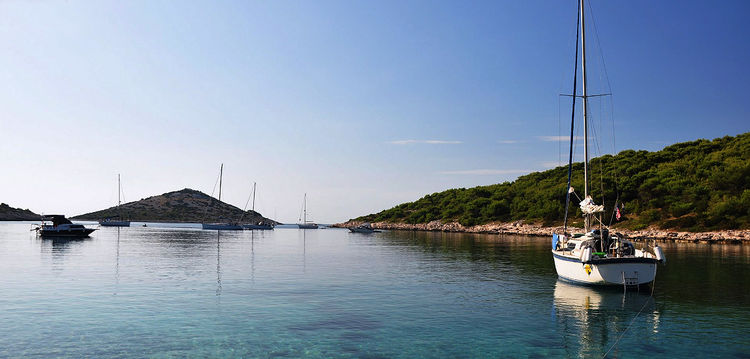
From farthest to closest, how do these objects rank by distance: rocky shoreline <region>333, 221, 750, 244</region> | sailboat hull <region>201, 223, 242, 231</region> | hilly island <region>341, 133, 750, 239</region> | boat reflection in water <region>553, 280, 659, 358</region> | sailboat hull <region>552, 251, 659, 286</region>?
sailboat hull <region>201, 223, 242, 231</region> < hilly island <region>341, 133, 750, 239</region> < rocky shoreline <region>333, 221, 750, 244</region> < sailboat hull <region>552, 251, 659, 286</region> < boat reflection in water <region>553, 280, 659, 358</region>

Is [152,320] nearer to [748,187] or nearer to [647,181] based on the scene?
[748,187]

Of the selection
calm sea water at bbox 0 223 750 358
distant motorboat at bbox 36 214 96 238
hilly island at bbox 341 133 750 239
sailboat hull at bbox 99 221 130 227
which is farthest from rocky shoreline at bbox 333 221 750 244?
sailboat hull at bbox 99 221 130 227

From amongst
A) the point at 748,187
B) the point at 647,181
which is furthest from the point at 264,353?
the point at 647,181

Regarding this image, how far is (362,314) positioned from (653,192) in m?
98.4

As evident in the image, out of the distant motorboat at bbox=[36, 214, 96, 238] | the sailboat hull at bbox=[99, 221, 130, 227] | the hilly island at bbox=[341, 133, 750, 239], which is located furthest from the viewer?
the sailboat hull at bbox=[99, 221, 130, 227]

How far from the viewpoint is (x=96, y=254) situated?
56.0 m

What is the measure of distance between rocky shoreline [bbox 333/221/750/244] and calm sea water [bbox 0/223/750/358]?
3944cm

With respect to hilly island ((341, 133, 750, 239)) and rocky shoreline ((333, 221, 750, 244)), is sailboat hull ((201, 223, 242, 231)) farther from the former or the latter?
hilly island ((341, 133, 750, 239))

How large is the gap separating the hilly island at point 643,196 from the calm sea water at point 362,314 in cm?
2886

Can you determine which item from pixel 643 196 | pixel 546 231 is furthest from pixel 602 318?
pixel 643 196

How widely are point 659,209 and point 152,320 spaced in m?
98.3

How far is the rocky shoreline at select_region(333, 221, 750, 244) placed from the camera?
74.8m

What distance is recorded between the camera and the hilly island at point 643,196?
8562cm

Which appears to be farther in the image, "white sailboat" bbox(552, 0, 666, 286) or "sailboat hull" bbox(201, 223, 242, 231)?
"sailboat hull" bbox(201, 223, 242, 231)
